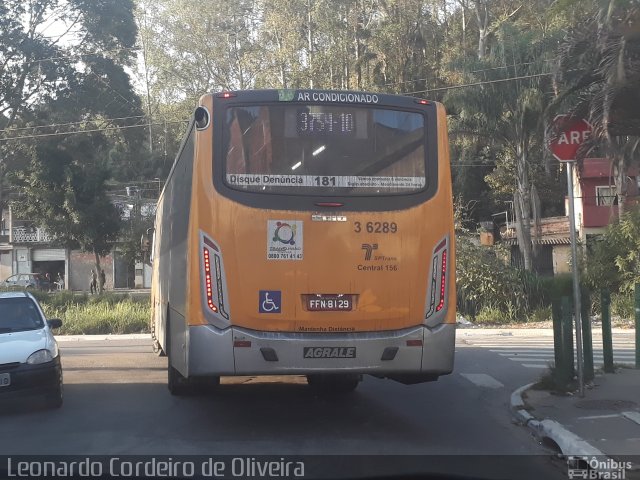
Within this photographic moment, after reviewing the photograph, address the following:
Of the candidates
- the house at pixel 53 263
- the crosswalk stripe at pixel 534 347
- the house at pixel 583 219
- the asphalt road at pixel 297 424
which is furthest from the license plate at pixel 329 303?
the house at pixel 53 263

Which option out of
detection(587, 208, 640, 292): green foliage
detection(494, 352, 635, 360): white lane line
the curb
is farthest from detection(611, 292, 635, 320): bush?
the curb

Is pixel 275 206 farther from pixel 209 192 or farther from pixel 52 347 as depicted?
pixel 52 347

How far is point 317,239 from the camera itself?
7199 mm

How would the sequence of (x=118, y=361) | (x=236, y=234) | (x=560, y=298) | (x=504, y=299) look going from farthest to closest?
(x=504, y=299)
(x=118, y=361)
(x=560, y=298)
(x=236, y=234)

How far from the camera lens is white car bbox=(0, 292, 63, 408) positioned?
8.38 metres

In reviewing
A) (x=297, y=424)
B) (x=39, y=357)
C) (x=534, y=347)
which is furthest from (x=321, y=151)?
(x=534, y=347)

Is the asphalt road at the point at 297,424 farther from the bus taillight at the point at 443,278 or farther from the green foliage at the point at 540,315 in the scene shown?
the green foliage at the point at 540,315

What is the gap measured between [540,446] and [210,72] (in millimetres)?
42089

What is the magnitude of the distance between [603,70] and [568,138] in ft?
5.27

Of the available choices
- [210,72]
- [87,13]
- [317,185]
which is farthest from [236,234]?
[210,72]

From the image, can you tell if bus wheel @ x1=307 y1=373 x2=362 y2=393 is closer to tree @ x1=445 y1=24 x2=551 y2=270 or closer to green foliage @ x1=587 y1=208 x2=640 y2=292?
green foliage @ x1=587 y1=208 x2=640 y2=292

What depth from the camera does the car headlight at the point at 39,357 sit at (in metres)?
8.59

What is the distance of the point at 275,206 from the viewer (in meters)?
7.18

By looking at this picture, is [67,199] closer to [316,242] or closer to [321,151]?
[321,151]
